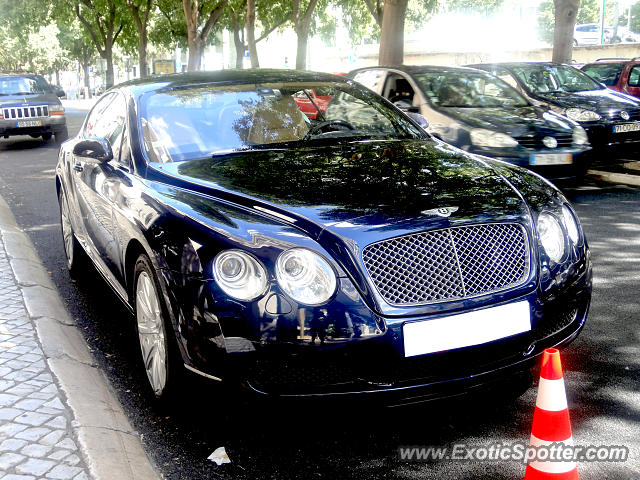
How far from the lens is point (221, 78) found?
481 centimetres

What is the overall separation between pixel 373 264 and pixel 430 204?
1.38 ft

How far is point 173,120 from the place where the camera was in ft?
14.2

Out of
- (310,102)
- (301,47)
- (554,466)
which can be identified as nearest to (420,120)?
(310,102)

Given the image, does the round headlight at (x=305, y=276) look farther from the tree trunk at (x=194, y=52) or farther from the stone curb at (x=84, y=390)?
the tree trunk at (x=194, y=52)

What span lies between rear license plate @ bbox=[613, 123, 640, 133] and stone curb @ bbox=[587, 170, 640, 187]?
2.48 feet

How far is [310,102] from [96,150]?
140cm

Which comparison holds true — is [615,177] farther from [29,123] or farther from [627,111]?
[29,123]

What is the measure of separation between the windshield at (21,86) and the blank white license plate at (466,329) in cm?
1735

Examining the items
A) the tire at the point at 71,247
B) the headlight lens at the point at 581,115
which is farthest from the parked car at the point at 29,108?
the tire at the point at 71,247

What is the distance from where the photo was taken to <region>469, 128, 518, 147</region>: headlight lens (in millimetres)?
9125

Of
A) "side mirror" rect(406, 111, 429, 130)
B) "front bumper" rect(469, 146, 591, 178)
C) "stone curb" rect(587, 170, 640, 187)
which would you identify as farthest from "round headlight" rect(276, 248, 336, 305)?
"stone curb" rect(587, 170, 640, 187)

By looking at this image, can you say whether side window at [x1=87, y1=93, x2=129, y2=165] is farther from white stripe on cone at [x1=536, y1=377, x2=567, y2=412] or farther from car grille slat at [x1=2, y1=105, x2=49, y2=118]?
car grille slat at [x1=2, y1=105, x2=49, y2=118]

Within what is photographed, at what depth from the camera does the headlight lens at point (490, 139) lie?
9125mm

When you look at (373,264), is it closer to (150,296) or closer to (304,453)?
(304,453)
